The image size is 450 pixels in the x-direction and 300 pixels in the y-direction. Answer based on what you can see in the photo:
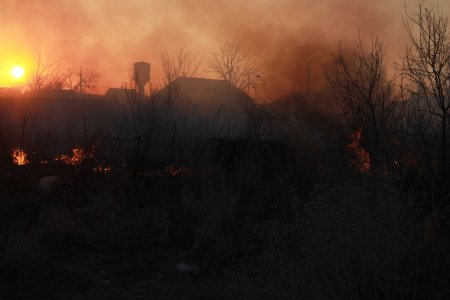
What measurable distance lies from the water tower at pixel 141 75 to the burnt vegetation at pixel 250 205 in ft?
1.76

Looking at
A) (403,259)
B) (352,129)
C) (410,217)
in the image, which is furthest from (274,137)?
(403,259)

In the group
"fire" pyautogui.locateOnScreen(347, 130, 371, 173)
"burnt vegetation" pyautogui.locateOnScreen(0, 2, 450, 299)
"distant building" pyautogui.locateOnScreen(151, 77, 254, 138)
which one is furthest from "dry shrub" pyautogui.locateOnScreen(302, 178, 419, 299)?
"distant building" pyautogui.locateOnScreen(151, 77, 254, 138)

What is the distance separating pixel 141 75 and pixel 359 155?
8218 millimetres

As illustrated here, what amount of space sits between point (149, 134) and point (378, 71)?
425 centimetres

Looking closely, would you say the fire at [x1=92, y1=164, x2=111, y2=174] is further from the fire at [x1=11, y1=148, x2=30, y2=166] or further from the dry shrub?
the dry shrub

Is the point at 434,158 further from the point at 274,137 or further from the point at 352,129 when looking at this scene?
the point at 274,137

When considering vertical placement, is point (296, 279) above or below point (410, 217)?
below

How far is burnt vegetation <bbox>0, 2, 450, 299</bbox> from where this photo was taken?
161 inches

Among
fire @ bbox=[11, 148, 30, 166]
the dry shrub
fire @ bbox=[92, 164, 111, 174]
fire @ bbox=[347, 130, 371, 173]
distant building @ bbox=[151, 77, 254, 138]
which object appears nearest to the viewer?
the dry shrub

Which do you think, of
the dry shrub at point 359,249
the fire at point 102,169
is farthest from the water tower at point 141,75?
the dry shrub at point 359,249

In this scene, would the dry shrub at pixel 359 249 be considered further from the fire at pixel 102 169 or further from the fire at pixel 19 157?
the fire at pixel 19 157

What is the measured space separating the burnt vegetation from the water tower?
1.76 ft

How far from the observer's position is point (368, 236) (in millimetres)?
3865

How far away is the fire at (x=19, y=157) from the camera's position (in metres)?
10.5
